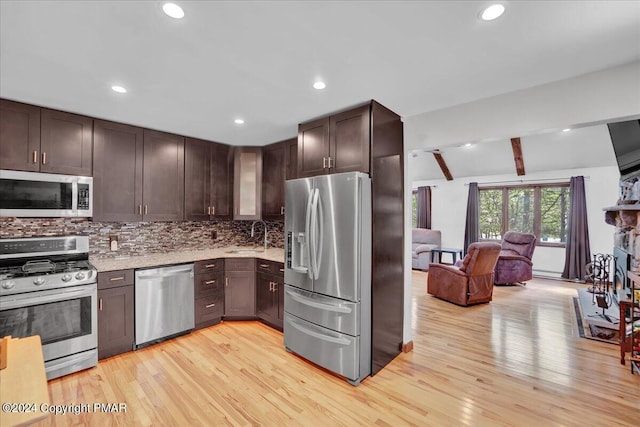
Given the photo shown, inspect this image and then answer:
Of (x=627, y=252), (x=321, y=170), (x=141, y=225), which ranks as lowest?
(x=627, y=252)

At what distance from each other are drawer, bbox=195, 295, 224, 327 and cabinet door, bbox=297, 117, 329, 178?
197 cm

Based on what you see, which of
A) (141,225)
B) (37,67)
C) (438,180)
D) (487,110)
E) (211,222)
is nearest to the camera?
(37,67)

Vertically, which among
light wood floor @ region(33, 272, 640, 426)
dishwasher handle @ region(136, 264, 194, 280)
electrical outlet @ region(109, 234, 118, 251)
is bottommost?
light wood floor @ region(33, 272, 640, 426)

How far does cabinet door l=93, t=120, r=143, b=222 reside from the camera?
3090 millimetres

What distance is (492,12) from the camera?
147 cm

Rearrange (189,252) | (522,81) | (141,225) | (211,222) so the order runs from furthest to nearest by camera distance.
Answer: (211,222)
(189,252)
(141,225)
(522,81)

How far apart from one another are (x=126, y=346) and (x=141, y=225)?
1.45 m

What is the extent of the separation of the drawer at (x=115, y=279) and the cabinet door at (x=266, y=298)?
4.67 feet

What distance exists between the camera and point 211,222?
441 centimetres

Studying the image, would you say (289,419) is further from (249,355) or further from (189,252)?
(189,252)

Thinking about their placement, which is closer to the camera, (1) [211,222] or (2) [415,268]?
(1) [211,222]

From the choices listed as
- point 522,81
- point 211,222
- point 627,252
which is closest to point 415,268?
point 627,252

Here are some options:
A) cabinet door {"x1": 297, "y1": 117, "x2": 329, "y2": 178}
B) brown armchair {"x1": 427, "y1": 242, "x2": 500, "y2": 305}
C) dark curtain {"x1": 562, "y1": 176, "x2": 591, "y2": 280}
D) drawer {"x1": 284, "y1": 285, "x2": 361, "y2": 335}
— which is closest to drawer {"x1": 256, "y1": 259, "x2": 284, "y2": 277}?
drawer {"x1": 284, "y1": 285, "x2": 361, "y2": 335}

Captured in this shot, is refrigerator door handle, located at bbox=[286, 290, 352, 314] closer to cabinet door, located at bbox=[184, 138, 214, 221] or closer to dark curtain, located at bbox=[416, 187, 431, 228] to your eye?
cabinet door, located at bbox=[184, 138, 214, 221]
